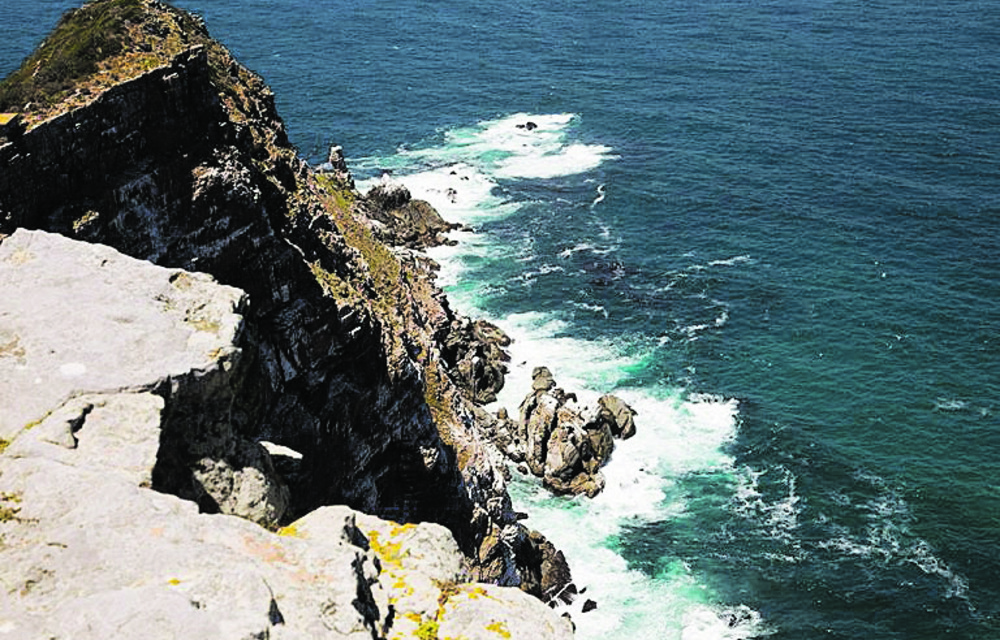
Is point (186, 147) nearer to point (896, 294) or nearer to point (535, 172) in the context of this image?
point (896, 294)

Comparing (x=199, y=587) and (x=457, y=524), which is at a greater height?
(x=199, y=587)

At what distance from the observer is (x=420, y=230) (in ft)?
382

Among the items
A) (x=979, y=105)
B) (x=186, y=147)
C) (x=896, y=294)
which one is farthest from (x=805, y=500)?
(x=979, y=105)

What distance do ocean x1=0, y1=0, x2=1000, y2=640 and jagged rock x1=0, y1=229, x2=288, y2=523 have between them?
45.9 m

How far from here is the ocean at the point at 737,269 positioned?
6625 centimetres

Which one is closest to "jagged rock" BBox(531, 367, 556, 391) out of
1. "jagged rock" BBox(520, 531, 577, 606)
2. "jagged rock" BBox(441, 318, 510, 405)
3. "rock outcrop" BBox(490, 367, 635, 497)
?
"rock outcrop" BBox(490, 367, 635, 497)

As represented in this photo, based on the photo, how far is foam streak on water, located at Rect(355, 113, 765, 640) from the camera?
6231cm

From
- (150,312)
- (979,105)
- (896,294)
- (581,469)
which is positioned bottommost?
(581,469)

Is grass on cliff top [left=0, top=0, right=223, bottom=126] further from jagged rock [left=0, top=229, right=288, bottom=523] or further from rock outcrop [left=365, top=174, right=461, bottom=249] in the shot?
rock outcrop [left=365, top=174, right=461, bottom=249]

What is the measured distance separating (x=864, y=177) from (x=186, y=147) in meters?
109

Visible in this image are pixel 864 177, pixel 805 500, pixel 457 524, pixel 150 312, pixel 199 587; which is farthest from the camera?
pixel 864 177

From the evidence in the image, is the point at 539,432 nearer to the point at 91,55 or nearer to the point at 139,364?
the point at 91,55

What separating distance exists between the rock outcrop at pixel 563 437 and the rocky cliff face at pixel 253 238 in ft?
67.9

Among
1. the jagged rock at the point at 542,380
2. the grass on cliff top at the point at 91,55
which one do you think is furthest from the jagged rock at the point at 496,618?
the jagged rock at the point at 542,380
